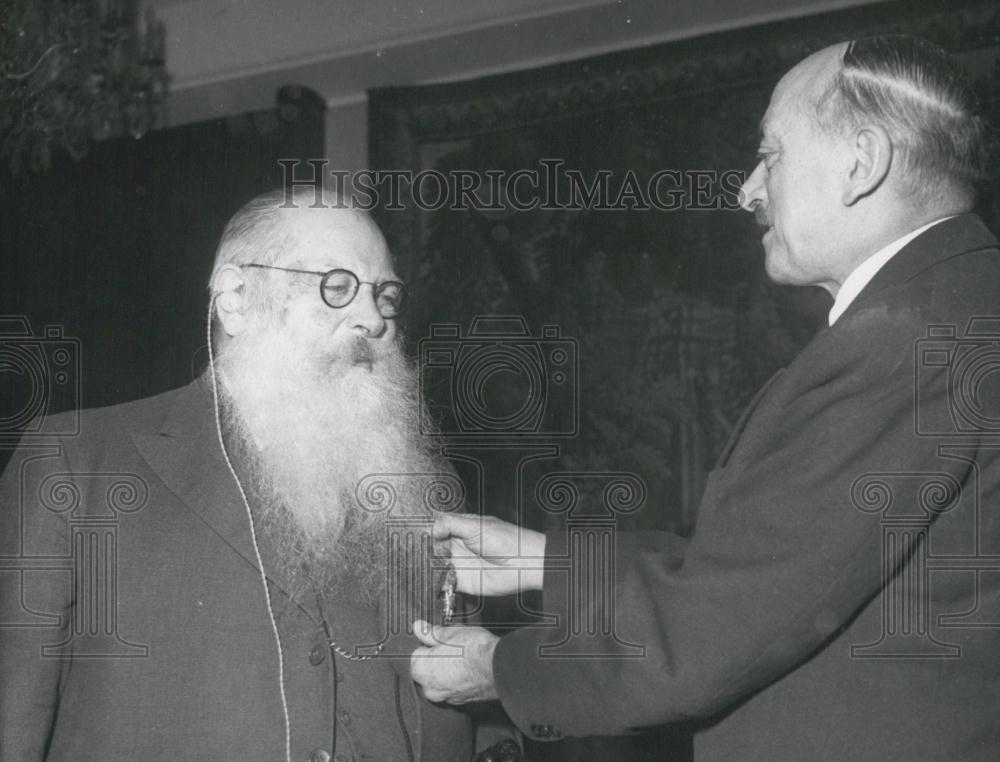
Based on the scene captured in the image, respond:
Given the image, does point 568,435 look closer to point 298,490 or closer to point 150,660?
point 298,490

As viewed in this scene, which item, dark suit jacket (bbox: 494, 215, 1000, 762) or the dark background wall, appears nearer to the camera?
dark suit jacket (bbox: 494, 215, 1000, 762)

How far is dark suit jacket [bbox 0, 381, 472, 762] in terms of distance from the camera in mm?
Result: 1474

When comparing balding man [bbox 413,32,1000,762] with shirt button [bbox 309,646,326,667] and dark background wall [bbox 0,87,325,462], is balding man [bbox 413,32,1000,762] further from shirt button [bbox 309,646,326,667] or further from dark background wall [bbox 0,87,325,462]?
dark background wall [bbox 0,87,325,462]

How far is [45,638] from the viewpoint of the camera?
1467 millimetres

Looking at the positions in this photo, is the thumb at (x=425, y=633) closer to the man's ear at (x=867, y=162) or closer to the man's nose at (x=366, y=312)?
the man's nose at (x=366, y=312)

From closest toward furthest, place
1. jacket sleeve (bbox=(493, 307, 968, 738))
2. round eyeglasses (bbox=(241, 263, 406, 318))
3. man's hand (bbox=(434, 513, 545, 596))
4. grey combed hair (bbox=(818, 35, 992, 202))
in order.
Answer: jacket sleeve (bbox=(493, 307, 968, 738))
grey combed hair (bbox=(818, 35, 992, 202))
round eyeglasses (bbox=(241, 263, 406, 318))
man's hand (bbox=(434, 513, 545, 596))

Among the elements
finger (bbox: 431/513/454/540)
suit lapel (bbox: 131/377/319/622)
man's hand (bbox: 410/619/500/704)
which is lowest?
man's hand (bbox: 410/619/500/704)

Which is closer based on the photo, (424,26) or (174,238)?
(174,238)

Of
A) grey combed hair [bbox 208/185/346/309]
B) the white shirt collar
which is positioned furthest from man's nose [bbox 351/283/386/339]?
the white shirt collar

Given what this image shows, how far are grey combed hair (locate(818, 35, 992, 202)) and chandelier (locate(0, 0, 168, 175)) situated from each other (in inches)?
55.7

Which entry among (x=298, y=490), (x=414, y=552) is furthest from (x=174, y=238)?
(x=414, y=552)

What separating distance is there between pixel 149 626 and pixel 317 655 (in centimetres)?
26

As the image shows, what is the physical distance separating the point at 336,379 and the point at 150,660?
0.54 metres

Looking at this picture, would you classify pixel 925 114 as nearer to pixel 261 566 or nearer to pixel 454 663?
pixel 454 663
